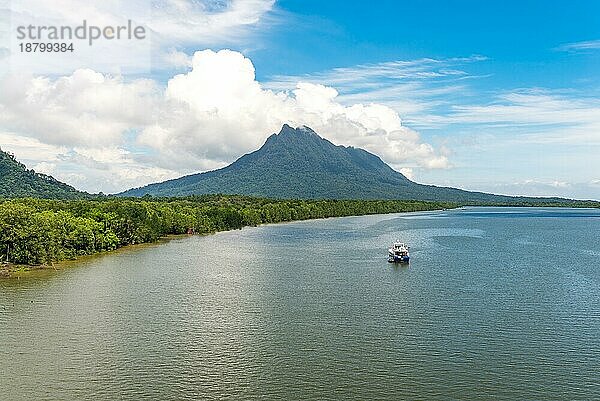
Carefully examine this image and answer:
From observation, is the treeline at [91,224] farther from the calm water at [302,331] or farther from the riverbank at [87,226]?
the calm water at [302,331]

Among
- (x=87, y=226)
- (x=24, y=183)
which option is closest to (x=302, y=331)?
(x=87, y=226)

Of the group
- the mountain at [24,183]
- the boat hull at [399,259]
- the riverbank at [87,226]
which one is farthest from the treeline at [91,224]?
the mountain at [24,183]

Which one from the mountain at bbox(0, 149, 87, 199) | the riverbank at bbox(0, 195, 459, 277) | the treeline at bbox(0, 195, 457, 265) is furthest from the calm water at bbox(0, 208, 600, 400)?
the mountain at bbox(0, 149, 87, 199)

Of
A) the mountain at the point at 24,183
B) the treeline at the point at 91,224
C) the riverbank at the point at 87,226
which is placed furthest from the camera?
the mountain at the point at 24,183

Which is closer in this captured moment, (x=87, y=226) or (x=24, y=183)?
(x=87, y=226)

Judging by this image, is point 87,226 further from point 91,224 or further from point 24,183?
point 24,183
